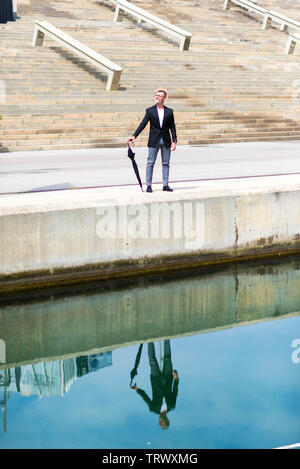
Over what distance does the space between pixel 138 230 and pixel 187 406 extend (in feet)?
14.1

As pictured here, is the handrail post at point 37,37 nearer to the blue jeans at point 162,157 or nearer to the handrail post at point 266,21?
the handrail post at point 266,21

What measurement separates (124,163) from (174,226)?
5.99 meters

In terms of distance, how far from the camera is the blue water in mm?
6684

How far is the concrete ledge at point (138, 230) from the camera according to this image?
1061 cm

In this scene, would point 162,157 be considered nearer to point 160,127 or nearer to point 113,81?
point 160,127

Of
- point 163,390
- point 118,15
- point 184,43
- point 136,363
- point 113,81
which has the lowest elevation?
point 136,363

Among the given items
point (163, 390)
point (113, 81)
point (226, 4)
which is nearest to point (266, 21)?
point (226, 4)

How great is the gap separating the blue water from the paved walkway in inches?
165

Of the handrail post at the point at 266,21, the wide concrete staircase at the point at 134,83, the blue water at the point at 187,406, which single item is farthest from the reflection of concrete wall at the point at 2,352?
the handrail post at the point at 266,21

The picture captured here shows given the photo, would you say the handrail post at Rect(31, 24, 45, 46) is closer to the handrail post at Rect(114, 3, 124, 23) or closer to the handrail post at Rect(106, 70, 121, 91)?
the handrail post at Rect(106, 70, 121, 91)

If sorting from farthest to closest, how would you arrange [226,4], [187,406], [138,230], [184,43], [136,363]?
[226,4], [184,43], [138,230], [136,363], [187,406]

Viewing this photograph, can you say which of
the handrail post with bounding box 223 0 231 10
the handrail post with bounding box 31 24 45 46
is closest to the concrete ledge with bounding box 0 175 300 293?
the handrail post with bounding box 31 24 45 46

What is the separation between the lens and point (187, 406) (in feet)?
24.6
